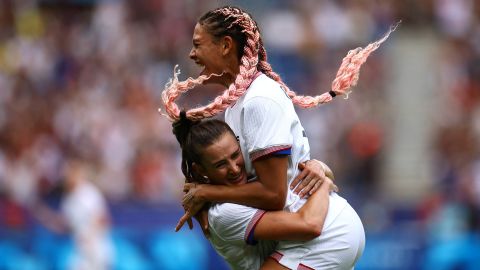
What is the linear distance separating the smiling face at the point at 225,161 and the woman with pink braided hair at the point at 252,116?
53 mm

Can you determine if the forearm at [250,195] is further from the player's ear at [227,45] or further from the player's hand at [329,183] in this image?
the player's ear at [227,45]

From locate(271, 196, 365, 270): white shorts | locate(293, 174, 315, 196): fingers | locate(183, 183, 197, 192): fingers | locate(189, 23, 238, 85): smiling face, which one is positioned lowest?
locate(271, 196, 365, 270): white shorts

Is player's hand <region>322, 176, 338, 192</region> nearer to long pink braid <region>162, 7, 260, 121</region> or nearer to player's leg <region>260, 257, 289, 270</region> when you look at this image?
player's leg <region>260, 257, 289, 270</region>

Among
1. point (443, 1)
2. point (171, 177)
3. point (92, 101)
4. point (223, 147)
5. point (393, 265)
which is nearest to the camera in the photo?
point (223, 147)

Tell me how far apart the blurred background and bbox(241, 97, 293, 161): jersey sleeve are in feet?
23.8

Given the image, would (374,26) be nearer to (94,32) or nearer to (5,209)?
(94,32)

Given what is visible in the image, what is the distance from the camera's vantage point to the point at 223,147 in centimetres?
587

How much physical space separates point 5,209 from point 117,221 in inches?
53.8

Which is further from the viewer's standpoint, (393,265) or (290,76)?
(290,76)

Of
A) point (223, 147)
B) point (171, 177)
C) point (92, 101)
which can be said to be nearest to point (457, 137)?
point (171, 177)

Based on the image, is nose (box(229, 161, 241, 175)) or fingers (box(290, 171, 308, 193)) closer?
nose (box(229, 161, 241, 175))

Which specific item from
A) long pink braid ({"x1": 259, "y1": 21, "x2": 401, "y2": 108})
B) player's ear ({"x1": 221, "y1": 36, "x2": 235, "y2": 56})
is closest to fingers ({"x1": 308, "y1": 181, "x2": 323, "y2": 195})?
long pink braid ({"x1": 259, "y1": 21, "x2": 401, "y2": 108})

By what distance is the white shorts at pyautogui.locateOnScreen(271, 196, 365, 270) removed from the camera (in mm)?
5984

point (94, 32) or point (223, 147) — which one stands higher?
point (223, 147)
